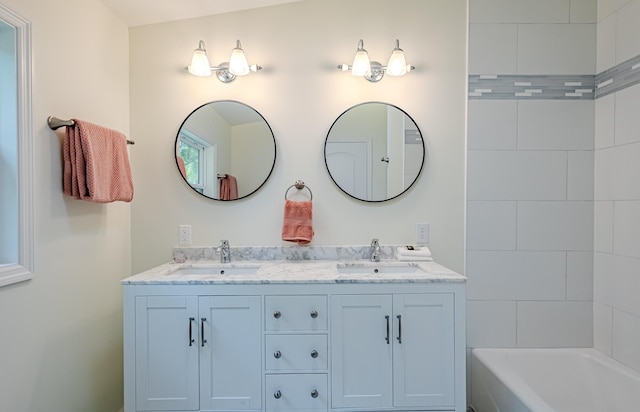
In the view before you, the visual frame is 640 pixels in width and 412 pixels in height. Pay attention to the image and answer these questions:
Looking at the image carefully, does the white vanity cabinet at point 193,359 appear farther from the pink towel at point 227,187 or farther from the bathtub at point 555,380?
the bathtub at point 555,380

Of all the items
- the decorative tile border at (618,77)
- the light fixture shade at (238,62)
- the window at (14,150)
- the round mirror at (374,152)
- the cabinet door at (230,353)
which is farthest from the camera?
the round mirror at (374,152)

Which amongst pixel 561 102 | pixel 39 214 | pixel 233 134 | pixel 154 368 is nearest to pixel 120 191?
pixel 39 214

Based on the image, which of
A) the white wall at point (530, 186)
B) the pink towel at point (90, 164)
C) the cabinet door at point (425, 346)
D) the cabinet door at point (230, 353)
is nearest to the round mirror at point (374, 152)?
the white wall at point (530, 186)

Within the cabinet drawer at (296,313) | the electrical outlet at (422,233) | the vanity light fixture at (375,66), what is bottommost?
the cabinet drawer at (296,313)

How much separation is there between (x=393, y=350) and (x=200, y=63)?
1.89m

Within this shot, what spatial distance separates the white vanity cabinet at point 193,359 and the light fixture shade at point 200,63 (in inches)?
50.9

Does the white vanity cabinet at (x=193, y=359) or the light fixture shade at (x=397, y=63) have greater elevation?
the light fixture shade at (x=397, y=63)

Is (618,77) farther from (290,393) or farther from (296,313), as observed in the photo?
(290,393)

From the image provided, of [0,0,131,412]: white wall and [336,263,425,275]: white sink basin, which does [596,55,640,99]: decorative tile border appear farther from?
[0,0,131,412]: white wall

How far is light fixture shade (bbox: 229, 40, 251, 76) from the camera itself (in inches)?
75.0

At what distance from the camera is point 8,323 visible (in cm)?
125

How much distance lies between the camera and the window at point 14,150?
129 centimetres

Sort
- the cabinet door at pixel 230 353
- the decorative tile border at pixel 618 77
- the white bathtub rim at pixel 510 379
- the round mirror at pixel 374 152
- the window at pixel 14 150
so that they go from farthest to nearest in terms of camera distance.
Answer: the round mirror at pixel 374 152
the decorative tile border at pixel 618 77
the cabinet door at pixel 230 353
the white bathtub rim at pixel 510 379
the window at pixel 14 150

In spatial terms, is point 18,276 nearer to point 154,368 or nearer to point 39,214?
point 39,214
